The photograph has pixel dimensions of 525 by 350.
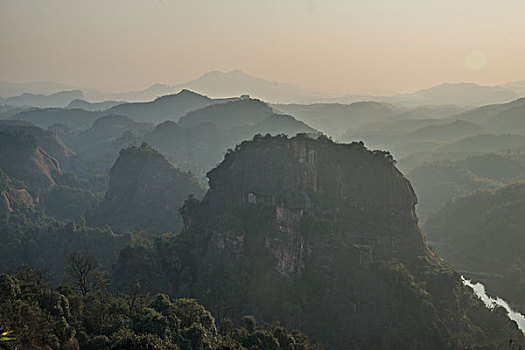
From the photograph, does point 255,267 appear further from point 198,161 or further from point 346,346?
point 198,161

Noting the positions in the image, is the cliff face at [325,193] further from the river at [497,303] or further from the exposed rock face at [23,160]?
the exposed rock face at [23,160]

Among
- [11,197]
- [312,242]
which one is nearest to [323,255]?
[312,242]

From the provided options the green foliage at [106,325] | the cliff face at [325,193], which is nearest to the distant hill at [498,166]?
the cliff face at [325,193]

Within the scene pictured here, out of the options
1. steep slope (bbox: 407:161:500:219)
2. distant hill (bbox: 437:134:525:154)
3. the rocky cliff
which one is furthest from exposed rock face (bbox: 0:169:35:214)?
distant hill (bbox: 437:134:525:154)

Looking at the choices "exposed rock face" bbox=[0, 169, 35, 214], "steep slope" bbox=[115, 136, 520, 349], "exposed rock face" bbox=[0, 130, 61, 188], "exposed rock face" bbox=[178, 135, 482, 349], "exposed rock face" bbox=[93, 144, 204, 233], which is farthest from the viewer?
"exposed rock face" bbox=[0, 130, 61, 188]

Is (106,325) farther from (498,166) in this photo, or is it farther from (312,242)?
(498,166)

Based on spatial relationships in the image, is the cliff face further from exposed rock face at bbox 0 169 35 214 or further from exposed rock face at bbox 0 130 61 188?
exposed rock face at bbox 0 130 61 188
